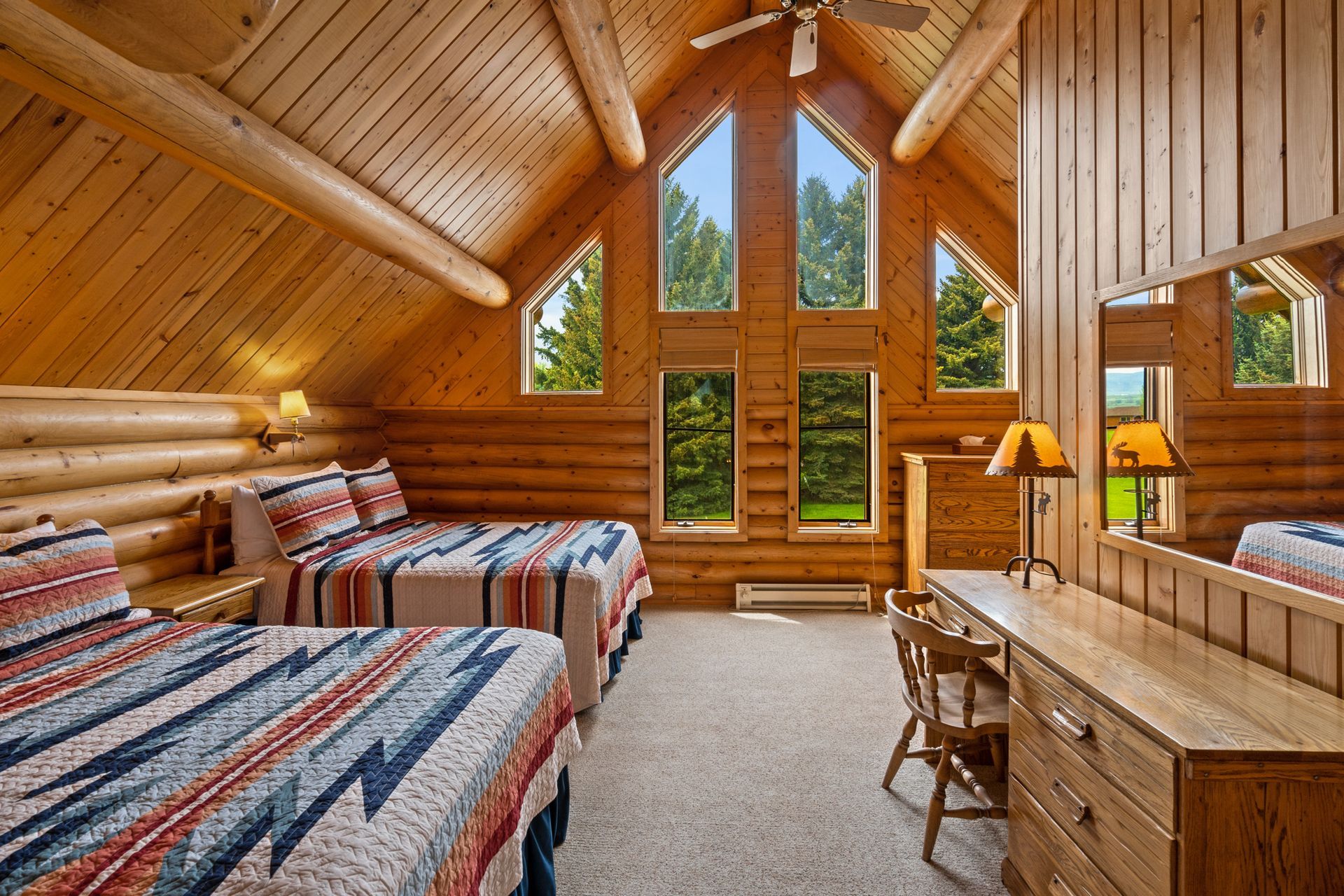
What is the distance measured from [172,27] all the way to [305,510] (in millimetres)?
2712

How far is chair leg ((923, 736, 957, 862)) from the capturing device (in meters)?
2.14

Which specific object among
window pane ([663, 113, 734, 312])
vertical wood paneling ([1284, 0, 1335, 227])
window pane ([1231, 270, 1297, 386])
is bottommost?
window pane ([1231, 270, 1297, 386])

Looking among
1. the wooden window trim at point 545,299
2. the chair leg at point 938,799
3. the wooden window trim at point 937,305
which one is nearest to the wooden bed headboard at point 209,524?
the wooden window trim at point 545,299

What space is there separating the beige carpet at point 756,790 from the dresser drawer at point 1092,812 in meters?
0.50

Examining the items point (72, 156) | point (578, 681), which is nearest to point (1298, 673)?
point (578, 681)

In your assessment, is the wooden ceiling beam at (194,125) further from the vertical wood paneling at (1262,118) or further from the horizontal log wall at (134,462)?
the vertical wood paneling at (1262,118)

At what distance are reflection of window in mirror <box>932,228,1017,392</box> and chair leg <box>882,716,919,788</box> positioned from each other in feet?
11.1

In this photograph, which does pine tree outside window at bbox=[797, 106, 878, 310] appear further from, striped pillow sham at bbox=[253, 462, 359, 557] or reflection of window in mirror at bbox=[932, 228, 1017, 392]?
striped pillow sham at bbox=[253, 462, 359, 557]

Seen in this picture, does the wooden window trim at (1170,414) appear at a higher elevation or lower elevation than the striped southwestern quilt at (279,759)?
higher

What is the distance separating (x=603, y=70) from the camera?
144 inches

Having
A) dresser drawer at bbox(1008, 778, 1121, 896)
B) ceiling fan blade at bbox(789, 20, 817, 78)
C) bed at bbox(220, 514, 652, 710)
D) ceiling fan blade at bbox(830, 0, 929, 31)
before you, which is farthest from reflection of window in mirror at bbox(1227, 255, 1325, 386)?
bed at bbox(220, 514, 652, 710)

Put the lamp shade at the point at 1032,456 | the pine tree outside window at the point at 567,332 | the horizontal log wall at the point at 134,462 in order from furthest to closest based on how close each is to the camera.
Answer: the pine tree outside window at the point at 567,332, the horizontal log wall at the point at 134,462, the lamp shade at the point at 1032,456

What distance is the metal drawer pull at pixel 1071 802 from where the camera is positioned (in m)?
1.61

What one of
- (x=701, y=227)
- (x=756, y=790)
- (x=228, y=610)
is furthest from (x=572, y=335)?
(x=756, y=790)
